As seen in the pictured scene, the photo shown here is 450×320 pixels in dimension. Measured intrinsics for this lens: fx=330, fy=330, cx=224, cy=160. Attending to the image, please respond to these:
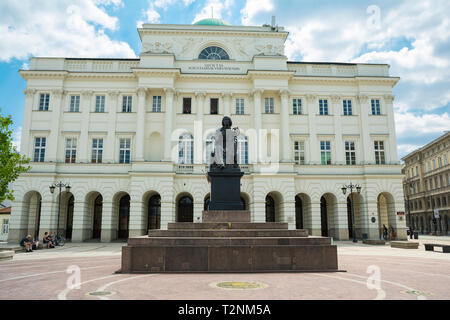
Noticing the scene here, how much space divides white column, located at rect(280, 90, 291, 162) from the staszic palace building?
0.11 meters

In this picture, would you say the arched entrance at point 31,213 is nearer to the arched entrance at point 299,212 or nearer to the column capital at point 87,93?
the column capital at point 87,93

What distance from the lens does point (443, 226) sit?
66312 millimetres

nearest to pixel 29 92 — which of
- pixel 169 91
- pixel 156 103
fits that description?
pixel 156 103

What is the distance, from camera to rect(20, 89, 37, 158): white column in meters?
34.1

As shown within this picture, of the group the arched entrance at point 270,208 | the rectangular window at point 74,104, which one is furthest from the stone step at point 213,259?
the rectangular window at point 74,104

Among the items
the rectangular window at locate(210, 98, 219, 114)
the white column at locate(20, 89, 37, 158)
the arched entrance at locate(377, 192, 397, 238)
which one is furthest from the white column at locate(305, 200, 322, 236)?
the white column at locate(20, 89, 37, 158)

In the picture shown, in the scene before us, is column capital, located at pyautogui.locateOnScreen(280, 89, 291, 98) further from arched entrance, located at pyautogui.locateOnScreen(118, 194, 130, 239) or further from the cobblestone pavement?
the cobblestone pavement

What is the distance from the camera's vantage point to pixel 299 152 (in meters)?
36.0

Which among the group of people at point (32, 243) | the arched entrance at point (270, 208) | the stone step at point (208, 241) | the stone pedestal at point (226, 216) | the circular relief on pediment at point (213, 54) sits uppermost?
the circular relief on pediment at point (213, 54)

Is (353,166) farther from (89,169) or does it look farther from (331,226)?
(89,169)

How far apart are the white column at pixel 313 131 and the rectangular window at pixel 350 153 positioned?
3.34 m

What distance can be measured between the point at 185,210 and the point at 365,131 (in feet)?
71.1

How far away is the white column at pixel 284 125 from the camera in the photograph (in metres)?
34.3

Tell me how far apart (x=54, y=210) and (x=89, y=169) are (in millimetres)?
5191
